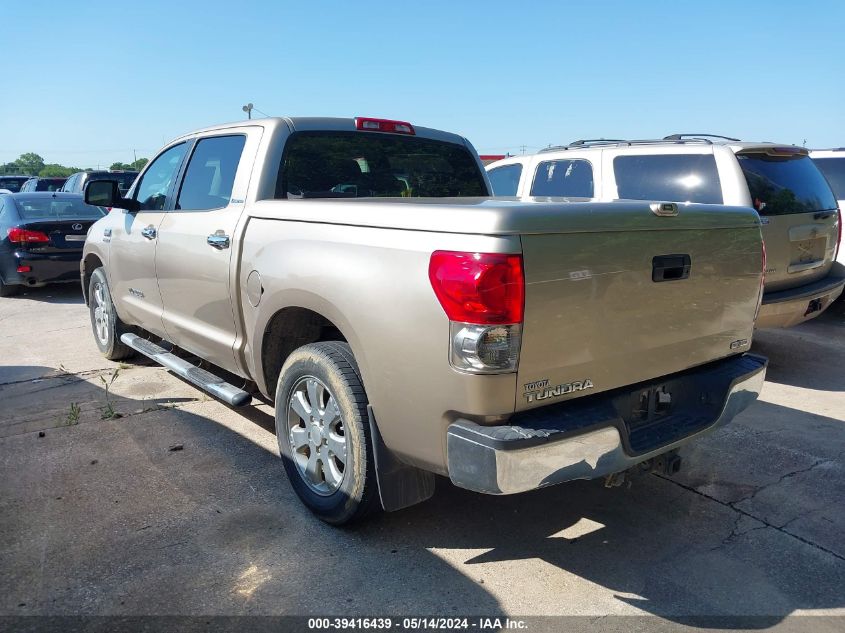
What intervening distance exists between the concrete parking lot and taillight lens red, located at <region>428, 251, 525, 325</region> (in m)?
1.19

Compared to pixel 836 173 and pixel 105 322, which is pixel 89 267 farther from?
pixel 836 173

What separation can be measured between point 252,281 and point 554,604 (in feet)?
6.92

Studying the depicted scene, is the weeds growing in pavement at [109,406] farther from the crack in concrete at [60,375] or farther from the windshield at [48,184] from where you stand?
the windshield at [48,184]

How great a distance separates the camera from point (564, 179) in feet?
22.8

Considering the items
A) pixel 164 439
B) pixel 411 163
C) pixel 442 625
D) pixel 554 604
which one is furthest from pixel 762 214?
pixel 164 439

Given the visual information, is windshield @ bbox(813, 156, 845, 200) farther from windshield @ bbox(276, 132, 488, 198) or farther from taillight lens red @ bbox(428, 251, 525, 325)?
taillight lens red @ bbox(428, 251, 525, 325)

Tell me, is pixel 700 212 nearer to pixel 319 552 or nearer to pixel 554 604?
pixel 554 604

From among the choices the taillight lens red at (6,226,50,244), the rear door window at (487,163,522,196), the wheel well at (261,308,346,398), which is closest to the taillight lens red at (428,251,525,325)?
the wheel well at (261,308,346,398)

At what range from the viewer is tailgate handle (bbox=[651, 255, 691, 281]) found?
2.75 m

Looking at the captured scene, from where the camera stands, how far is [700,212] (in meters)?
2.98

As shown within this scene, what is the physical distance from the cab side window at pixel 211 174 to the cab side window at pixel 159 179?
243 mm

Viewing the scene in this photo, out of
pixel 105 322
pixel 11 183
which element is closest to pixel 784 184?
pixel 105 322

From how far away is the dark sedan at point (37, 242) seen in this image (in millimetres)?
9523

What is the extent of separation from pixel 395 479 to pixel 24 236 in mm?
8733
